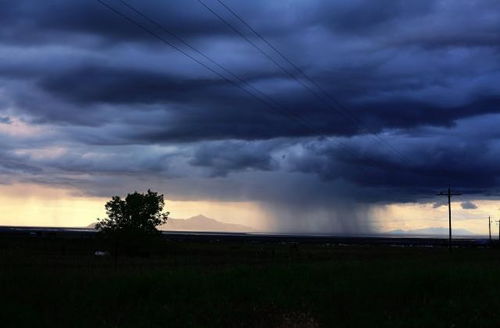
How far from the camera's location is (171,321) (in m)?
16.3

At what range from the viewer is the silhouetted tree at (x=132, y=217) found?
54.3 meters

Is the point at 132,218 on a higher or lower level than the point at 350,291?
higher

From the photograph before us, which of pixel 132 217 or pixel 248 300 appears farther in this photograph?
pixel 132 217

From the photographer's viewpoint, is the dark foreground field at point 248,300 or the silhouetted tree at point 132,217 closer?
the dark foreground field at point 248,300

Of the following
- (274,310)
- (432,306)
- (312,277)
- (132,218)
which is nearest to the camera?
(274,310)

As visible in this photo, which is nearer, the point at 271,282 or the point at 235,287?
the point at 235,287

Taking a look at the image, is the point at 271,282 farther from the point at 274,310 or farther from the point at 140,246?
the point at 140,246

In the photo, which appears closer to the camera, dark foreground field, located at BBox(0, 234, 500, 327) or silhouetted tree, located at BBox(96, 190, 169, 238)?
dark foreground field, located at BBox(0, 234, 500, 327)

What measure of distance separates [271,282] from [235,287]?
234 cm

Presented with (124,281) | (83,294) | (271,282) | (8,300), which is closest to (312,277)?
(271,282)

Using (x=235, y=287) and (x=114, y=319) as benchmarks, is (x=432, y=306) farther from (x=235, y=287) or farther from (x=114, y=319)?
(x=114, y=319)

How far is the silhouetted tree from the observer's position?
54.3 meters

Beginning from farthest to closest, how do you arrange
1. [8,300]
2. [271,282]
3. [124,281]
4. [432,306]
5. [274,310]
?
[271,282] < [124,281] < [432,306] < [274,310] < [8,300]

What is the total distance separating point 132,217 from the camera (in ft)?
183
